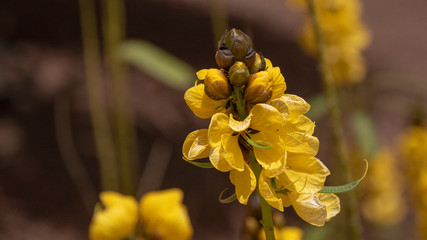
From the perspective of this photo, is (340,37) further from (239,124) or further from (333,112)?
(239,124)

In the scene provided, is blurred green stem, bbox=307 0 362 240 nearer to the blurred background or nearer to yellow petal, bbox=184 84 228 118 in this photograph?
yellow petal, bbox=184 84 228 118

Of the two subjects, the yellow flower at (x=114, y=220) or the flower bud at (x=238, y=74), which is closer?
the flower bud at (x=238, y=74)

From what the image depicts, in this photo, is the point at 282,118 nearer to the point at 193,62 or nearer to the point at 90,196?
the point at 90,196

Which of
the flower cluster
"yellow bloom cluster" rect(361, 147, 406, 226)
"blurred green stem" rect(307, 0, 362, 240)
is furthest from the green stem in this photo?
"yellow bloom cluster" rect(361, 147, 406, 226)

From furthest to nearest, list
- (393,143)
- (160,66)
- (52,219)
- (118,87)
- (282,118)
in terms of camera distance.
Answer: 1. (393,143)
2. (52,219)
3. (118,87)
4. (160,66)
5. (282,118)

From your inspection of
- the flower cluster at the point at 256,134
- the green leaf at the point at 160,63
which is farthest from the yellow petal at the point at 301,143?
the green leaf at the point at 160,63

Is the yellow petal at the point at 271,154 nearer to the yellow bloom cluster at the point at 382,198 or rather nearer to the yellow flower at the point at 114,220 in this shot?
the yellow flower at the point at 114,220

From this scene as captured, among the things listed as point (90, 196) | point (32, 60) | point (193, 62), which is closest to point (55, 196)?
point (90, 196)

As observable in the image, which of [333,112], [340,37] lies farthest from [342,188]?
[340,37]
